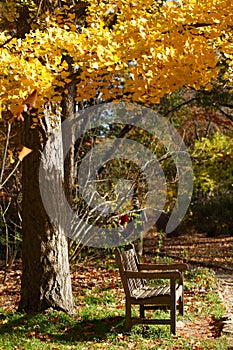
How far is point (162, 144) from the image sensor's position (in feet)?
47.1

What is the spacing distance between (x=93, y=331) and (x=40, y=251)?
4.15 ft

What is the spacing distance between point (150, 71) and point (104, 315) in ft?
10.1

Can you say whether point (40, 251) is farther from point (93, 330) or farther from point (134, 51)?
Answer: point (134, 51)

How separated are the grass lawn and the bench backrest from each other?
42 centimetres

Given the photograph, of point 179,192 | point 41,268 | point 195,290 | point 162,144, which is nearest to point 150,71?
point 41,268

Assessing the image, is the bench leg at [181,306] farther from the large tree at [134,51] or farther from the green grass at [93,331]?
the large tree at [134,51]

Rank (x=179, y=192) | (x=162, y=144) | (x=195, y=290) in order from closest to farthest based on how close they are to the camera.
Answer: (x=195, y=290) < (x=162, y=144) < (x=179, y=192)

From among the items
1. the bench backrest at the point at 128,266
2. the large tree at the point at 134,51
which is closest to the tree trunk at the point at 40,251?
the bench backrest at the point at 128,266

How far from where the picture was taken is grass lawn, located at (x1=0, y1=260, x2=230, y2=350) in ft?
19.2

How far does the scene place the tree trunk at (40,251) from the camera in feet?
23.3

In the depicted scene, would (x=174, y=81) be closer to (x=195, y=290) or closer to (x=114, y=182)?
(x=195, y=290)

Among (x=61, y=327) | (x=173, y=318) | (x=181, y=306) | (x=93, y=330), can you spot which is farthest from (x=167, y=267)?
(x=61, y=327)

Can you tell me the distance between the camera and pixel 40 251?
23.3 feet

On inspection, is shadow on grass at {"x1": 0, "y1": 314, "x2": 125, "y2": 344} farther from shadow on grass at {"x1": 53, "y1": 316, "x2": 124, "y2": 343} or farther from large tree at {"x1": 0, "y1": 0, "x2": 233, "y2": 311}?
large tree at {"x1": 0, "y1": 0, "x2": 233, "y2": 311}
